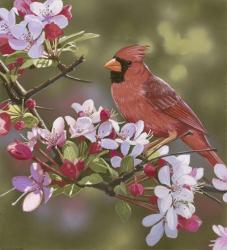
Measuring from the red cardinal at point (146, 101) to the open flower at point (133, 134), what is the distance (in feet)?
0.22

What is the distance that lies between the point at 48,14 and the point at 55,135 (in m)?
0.27

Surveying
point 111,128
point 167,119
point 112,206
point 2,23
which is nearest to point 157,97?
point 167,119

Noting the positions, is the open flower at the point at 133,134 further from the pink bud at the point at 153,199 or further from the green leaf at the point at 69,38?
the green leaf at the point at 69,38

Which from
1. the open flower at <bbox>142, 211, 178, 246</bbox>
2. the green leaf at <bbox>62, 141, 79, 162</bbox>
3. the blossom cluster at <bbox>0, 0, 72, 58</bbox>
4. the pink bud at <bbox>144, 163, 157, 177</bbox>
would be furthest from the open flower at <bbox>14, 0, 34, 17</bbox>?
the open flower at <bbox>142, 211, 178, 246</bbox>

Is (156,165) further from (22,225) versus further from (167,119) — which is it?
(22,225)

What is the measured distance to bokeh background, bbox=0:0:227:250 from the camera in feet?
5.49

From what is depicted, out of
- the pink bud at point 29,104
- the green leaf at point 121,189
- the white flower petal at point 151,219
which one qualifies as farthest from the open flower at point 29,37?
the white flower petal at point 151,219

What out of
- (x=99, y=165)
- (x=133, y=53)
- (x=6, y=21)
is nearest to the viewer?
(x=99, y=165)

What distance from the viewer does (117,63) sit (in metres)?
1.60

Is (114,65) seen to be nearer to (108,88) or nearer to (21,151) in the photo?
(108,88)

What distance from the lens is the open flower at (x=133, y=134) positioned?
4.84 ft

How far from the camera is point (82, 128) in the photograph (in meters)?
1.47

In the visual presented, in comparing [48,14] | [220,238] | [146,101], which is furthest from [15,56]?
[220,238]

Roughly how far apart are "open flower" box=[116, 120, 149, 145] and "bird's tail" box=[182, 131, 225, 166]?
148mm
